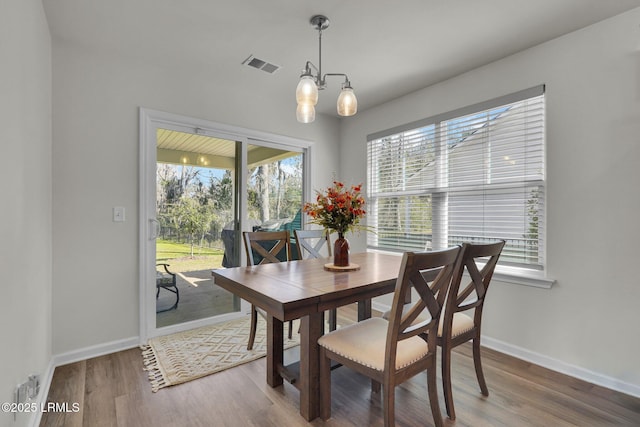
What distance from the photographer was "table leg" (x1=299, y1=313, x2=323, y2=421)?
1.68 metres

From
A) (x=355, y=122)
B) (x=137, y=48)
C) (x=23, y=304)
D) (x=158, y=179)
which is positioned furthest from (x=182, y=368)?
(x=355, y=122)

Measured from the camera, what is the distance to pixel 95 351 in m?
2.47

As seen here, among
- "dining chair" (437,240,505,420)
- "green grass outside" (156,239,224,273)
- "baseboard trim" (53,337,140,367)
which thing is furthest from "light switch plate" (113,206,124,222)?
"dining chair" (437,240,505,420)

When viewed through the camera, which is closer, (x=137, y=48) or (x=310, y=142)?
(x=137, y=48)

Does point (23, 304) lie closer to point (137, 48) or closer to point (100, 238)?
point (100, 238)

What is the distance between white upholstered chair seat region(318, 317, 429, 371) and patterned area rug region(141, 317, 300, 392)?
1098 mm

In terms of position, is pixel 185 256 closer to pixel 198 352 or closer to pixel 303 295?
pixel 198 352

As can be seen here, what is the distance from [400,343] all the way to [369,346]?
0.53 feet

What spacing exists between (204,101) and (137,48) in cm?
71

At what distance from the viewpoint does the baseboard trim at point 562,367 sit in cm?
198

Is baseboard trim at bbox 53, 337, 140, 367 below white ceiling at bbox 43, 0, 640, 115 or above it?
below

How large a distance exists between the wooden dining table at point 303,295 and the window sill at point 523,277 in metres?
1.10

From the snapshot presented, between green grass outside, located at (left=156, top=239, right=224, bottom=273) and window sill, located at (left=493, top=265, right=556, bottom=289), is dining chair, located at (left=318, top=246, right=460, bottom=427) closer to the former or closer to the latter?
window sill, located at (left=493, top=265, right=556, bottom=289)

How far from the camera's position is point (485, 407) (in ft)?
5.94
